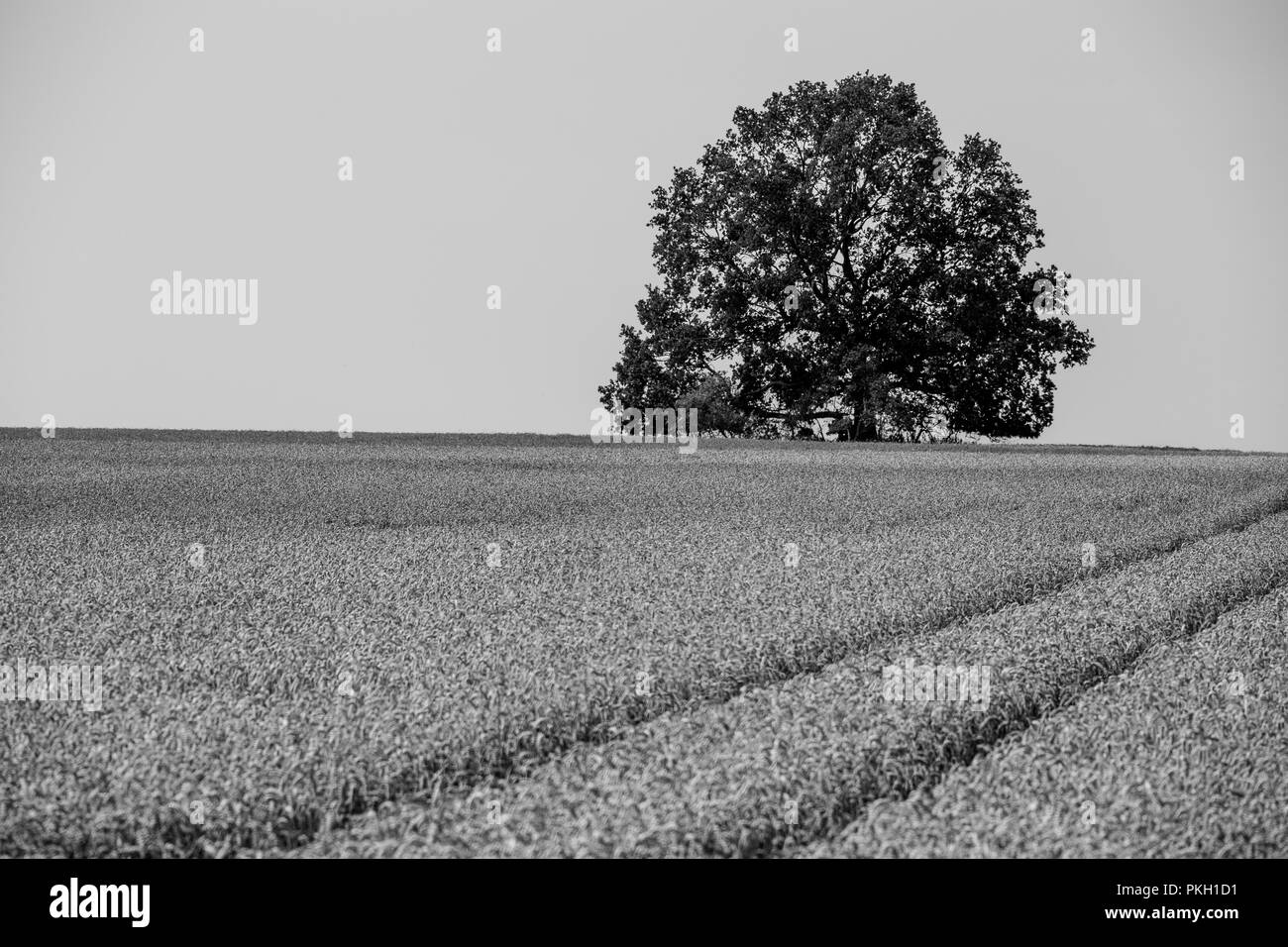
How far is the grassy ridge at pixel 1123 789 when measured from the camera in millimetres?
4391

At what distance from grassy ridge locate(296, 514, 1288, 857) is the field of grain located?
2 cm

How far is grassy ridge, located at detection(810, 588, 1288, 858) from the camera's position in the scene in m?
4.39

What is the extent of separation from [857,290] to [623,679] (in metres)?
28.1

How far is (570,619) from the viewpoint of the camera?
25.6ft

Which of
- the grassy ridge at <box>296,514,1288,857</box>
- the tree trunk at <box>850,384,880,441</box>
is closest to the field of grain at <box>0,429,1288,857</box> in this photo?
the grassy ridge at <box>296,514,1288,857</box>

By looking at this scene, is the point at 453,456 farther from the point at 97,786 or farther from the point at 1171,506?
the point at 97,786

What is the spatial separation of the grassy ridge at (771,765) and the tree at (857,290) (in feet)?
82.0

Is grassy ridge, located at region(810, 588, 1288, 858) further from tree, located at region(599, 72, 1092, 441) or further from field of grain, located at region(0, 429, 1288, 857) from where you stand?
tree, located at region(599, 72, 1092, 441)

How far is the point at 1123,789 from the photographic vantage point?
15.7 feet

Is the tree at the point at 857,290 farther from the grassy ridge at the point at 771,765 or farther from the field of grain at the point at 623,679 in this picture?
the grassy ridge at the point at 771,765

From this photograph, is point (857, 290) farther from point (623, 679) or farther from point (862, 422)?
point (623, 679)
